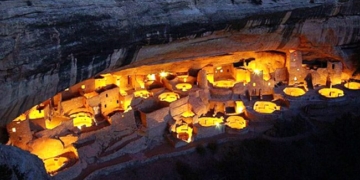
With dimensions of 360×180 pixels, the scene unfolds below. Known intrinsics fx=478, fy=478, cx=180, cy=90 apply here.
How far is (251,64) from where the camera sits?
13461 millimetres

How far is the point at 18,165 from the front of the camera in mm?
6062

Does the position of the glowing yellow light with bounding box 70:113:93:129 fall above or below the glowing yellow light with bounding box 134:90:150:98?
below

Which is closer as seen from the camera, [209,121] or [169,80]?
[209,121]

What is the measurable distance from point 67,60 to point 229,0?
361 cm

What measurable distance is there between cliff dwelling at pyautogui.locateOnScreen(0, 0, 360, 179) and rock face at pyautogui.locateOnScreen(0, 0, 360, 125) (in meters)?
0.02

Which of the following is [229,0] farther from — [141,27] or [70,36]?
[70,36]

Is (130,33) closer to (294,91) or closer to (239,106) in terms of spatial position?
(239,106)

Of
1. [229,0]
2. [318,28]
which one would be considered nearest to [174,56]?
[229,0]

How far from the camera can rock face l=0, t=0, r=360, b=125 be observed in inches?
296

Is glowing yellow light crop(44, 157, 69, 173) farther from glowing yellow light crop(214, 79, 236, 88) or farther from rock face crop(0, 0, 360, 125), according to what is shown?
glowing yellow light crop(214, 79, 236, 88)

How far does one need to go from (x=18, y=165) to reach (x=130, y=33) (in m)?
3.55

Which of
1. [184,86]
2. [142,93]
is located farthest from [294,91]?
[142,93]

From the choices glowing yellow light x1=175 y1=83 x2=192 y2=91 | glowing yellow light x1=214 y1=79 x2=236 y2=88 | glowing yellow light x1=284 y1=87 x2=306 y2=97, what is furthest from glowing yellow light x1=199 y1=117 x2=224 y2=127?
glowing yellow light x1=284 y1=87 x2=306 y2=97

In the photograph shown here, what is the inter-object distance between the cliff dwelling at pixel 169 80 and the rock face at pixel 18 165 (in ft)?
4.29
